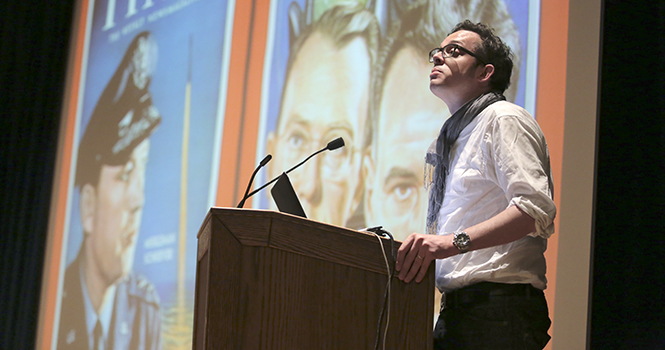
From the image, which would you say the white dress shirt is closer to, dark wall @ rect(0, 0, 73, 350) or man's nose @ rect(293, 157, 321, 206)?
man's nose @ rect(293, 157, 321, 206)

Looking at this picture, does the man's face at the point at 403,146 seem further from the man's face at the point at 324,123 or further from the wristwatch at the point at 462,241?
the wristwatch at the point at 462,241

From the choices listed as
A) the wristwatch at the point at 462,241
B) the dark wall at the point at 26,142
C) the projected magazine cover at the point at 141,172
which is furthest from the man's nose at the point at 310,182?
the dark wall at the point at 26,142

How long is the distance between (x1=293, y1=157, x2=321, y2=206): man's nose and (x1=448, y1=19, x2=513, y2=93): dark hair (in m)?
1.21

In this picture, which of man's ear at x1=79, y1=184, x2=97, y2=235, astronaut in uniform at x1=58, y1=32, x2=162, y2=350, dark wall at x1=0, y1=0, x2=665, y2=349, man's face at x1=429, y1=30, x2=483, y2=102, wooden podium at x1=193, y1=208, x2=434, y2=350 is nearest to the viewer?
wooden podium at x1=193, y1=208, x2=434, y2=350

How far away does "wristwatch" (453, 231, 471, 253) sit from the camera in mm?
1165

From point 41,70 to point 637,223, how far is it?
4128 millimetres

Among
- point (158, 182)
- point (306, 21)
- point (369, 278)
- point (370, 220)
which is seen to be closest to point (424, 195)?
point (370, 220)

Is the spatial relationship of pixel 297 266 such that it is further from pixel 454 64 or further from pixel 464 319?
pixel 454 64

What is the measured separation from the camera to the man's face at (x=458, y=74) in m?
1.56

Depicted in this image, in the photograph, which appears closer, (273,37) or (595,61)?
(595,61)

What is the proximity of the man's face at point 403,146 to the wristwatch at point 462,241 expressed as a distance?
1.17m

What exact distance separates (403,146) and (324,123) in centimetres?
44

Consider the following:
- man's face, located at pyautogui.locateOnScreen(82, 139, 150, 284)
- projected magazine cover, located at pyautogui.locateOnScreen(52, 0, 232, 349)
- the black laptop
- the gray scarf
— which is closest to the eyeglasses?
the gray scarf

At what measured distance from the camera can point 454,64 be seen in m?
1.56
